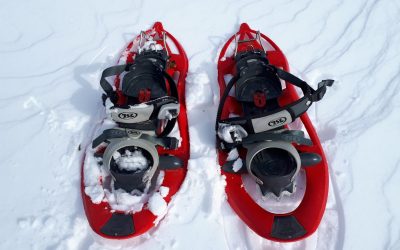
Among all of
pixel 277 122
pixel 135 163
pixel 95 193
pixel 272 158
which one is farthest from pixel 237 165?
pixel 95 193

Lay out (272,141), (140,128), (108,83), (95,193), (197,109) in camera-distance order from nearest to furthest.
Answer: (272,141), (95,193), (140,128), (108,83), (197,109)

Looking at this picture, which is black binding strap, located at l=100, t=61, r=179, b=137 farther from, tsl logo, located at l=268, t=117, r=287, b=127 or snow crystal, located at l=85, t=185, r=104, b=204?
tsl logo, located at l=268, t=117, r=287, b=127

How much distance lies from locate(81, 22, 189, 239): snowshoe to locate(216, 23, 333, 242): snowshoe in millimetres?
332

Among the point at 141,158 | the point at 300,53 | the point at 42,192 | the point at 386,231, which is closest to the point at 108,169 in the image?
the point at 141,158

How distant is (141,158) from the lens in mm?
2422

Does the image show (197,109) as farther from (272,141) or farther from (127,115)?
(272,141)

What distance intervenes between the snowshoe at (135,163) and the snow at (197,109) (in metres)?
0.07

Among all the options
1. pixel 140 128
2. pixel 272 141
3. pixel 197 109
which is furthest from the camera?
pixel 197 109

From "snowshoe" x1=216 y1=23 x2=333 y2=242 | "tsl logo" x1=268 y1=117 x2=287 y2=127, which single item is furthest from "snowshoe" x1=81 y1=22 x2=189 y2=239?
"tsl logo" x1=268 y1=117 x2=287 y2=127

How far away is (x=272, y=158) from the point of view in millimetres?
2436

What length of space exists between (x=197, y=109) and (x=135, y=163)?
2.45ft

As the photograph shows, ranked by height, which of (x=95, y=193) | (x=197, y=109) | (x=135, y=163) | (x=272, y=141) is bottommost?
(x=95, y=193)

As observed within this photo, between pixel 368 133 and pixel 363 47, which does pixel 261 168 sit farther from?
pixel 363 47

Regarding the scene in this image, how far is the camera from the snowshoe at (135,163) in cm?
232
